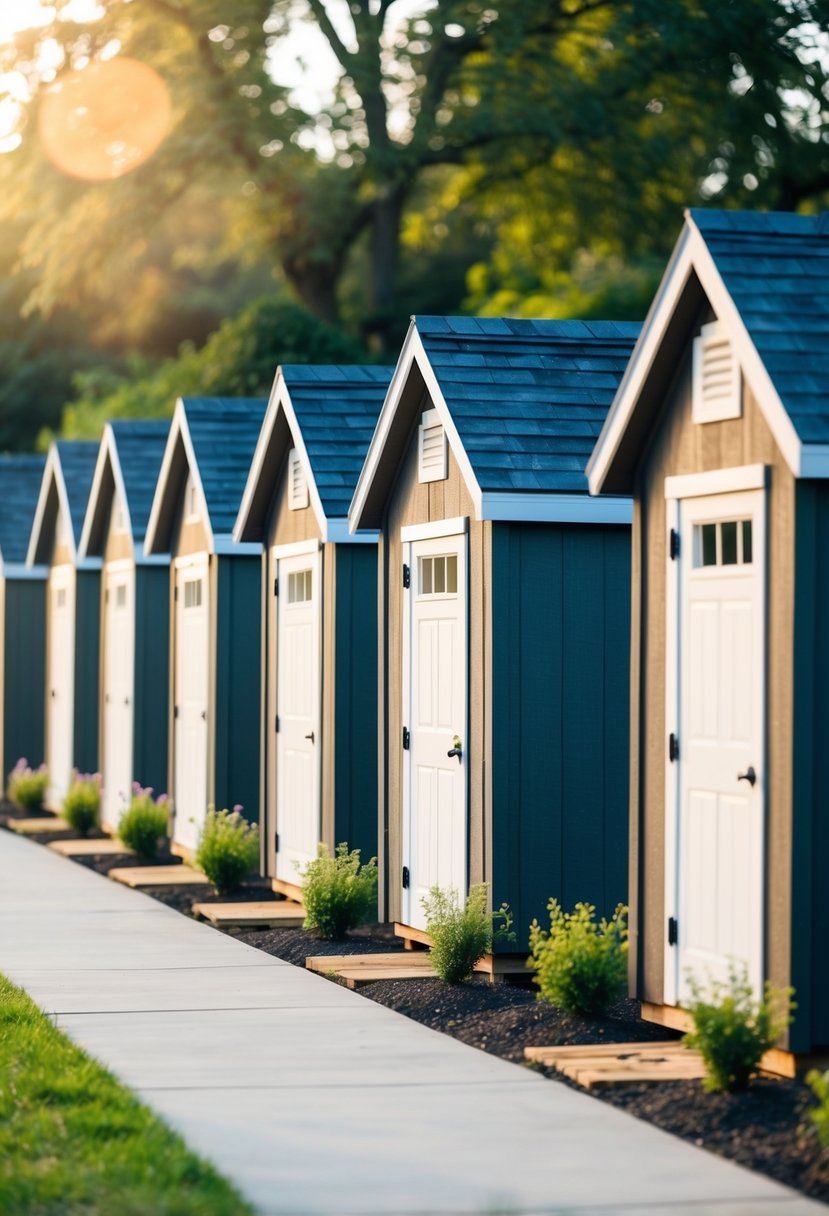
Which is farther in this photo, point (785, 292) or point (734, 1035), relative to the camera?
point (785, 292)

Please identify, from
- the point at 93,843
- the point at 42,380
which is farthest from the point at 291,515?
the point at 42,380

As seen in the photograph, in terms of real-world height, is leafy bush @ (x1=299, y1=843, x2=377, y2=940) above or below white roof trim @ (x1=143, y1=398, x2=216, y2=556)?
below

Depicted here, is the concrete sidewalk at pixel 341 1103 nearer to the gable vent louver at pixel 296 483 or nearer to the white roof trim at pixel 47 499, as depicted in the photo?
the gable vent louver at pixel 296 483

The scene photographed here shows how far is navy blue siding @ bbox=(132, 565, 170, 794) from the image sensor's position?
747 inches

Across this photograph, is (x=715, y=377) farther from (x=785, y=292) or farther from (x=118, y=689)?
(x=118, y=689)

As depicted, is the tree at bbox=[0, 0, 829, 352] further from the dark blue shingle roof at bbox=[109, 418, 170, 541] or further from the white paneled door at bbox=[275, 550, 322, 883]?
the white paneled door at bbox=[275, 550, 322, 883]

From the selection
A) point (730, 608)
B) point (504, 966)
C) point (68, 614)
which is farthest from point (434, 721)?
point (68, 614)

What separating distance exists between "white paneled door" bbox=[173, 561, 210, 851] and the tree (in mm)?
15587

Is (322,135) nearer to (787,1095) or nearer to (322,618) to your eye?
(322,618)

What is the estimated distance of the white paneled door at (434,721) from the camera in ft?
36.8

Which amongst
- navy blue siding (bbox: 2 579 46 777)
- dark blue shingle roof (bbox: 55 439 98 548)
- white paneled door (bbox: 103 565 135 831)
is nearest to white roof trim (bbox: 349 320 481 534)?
white paneled door (bbox: 103 565 135 831)

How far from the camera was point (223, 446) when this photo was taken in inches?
673

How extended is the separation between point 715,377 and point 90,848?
38.3 feet

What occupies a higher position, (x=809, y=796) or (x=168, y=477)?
(x=168, y=477)
